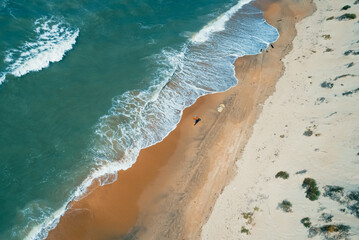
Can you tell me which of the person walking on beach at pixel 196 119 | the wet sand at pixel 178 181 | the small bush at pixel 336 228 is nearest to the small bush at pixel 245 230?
the wet sand at pixel 178 181

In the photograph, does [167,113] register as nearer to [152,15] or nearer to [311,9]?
[152,15]

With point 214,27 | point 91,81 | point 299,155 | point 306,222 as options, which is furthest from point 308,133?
point 91,81

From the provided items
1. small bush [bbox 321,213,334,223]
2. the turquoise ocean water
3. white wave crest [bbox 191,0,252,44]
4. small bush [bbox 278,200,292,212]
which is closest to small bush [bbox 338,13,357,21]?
the turquoise ocean water

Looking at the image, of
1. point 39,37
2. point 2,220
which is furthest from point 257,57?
point 2,220

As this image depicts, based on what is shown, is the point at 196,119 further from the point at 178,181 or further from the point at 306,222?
the point at 306,222

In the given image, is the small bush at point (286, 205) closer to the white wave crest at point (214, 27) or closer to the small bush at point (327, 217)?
the small bush at point (327, 217)

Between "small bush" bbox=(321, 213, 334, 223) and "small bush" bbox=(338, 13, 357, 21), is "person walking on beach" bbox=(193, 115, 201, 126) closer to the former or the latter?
"small bush" bbox=(321, 213, 334, 223)
